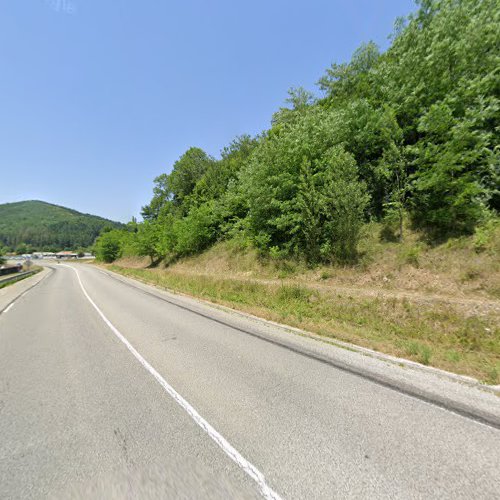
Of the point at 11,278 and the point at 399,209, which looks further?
the point at 11,278

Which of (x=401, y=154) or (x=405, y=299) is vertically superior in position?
(x=401, y=154)

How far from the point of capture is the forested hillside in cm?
1187

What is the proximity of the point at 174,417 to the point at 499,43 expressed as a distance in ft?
71.0

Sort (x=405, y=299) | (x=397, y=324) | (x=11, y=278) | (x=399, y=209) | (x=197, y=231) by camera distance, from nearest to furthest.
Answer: (x=397, y=324) → (x=405, y=299) → (x=399, y=209) → (x=11, y=278) → (x=197, y=231)

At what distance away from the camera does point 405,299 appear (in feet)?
28.3

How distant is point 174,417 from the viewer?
3439 millimetres

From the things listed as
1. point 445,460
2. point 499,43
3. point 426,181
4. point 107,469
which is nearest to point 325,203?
point 426,181

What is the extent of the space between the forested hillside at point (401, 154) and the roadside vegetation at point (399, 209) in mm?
71

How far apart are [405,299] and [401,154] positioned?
10020 mm

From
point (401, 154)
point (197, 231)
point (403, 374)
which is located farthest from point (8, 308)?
point (401, 154)

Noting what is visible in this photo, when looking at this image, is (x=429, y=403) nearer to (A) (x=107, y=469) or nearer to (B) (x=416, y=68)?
(A) (x=107, y=469)

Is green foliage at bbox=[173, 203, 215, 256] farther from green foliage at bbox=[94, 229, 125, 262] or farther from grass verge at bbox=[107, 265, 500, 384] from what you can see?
green foliage at bbox=[94, 229, 125, 262]

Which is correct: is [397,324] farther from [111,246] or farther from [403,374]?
[111,246]

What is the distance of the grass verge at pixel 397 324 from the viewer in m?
5.20
